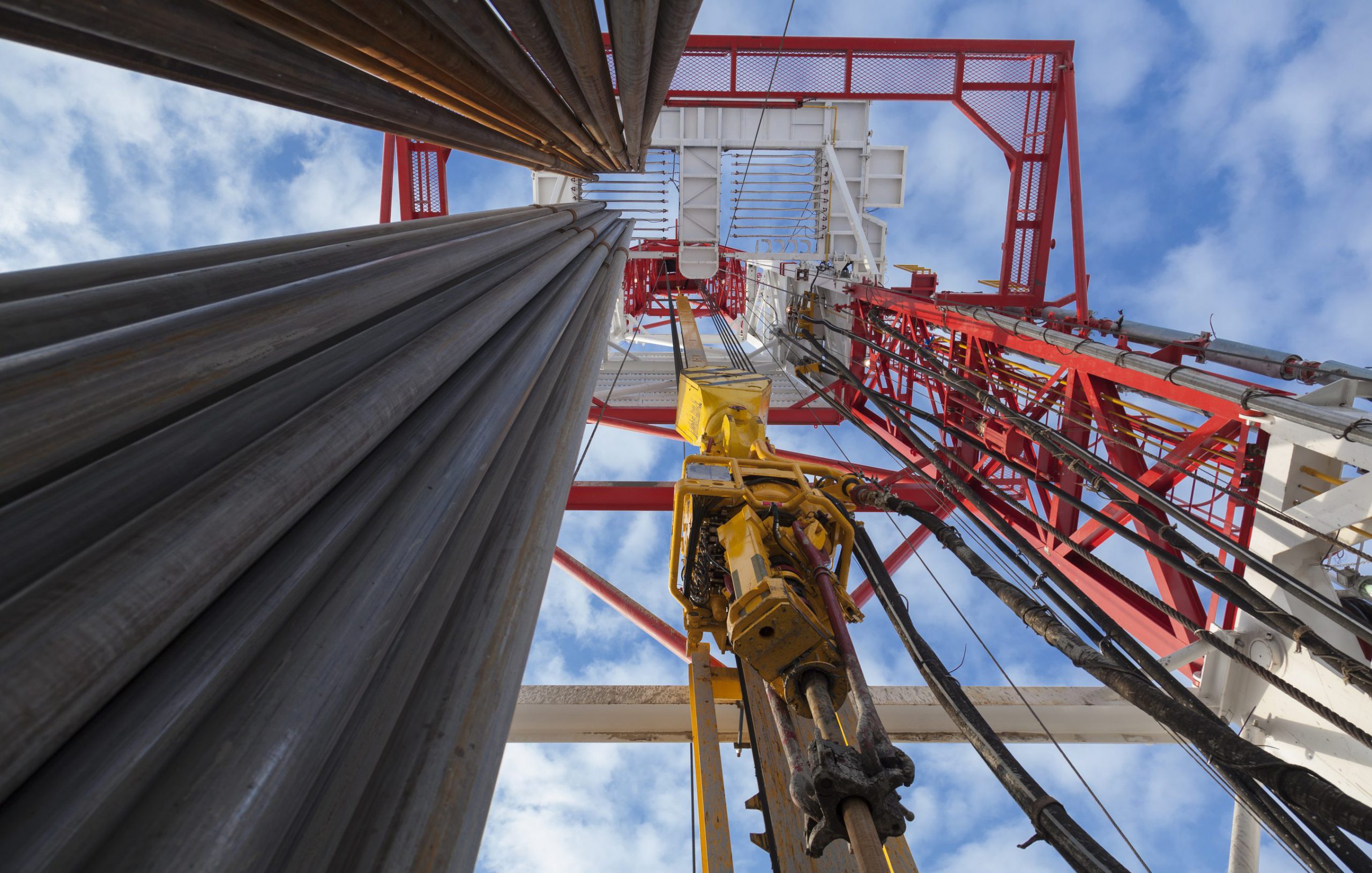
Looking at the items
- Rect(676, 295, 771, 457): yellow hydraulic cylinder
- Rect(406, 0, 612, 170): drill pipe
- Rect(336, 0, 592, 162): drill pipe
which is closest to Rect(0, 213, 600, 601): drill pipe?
Rect(336, 0, 592, 162): drill pipe

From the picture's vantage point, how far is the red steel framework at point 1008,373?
3.64 meters

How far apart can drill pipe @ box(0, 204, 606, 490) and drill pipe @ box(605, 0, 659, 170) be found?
4.19 feet

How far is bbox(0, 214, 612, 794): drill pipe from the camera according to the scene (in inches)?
24.7

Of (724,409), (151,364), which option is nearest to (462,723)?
(151,364)

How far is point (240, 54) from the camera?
1.44 m

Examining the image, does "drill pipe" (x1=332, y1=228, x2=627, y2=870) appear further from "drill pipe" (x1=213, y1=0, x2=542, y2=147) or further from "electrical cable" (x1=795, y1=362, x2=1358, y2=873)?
"electrical cable" (x1=795, y1=362, x2=1358, y2=873)

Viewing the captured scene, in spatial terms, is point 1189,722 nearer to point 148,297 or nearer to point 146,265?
point 148,297

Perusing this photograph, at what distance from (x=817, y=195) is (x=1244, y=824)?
415 inches

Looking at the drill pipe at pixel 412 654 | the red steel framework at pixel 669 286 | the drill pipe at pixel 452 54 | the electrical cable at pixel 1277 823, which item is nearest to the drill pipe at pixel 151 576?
the drill pipe at pixel 412 654

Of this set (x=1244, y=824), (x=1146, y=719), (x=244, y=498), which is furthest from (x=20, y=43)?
(x=1146, y=719)

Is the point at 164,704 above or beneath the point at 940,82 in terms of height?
beneath

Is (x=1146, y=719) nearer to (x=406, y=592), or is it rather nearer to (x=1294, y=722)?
(x=1294, y=722)

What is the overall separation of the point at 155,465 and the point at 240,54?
104 centimetres

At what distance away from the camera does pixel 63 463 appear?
32.3 inches
